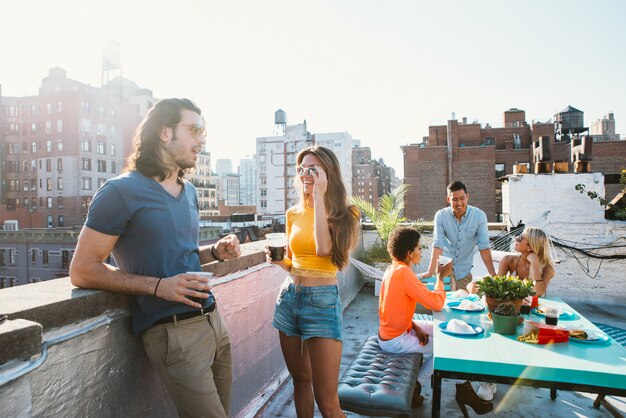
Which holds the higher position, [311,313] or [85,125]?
[85,125]

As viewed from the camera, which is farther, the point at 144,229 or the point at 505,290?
the point at 505,290

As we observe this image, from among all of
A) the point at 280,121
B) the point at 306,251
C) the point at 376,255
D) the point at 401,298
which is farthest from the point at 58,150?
the point at 306,251

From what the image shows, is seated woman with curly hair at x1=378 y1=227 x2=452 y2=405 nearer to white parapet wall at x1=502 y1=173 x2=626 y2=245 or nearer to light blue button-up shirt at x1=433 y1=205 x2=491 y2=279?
light blue button-up shirt at x1=433 y1=205 x2=491 y2=279

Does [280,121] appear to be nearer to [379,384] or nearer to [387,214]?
[387,214]

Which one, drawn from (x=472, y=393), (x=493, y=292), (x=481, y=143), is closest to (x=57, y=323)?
(x=493, y=292)

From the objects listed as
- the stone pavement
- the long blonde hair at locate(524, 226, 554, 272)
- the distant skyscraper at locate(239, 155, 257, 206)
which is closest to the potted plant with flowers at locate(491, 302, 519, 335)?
the stone pavement

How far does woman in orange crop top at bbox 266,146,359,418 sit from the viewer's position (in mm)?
2240

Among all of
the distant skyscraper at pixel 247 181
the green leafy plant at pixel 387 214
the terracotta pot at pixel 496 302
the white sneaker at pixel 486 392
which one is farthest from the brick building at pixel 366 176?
the terracotta pot at pixel 496 302

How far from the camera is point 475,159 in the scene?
133 ft

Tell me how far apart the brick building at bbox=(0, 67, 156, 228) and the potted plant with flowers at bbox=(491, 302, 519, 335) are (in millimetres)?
59049

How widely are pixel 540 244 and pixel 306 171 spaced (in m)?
3.19

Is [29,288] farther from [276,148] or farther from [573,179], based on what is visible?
[276,148]

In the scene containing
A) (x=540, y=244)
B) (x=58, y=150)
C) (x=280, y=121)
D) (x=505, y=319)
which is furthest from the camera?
(x=280, y=121)

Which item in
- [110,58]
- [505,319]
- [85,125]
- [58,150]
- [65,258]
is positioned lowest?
[65,258]
